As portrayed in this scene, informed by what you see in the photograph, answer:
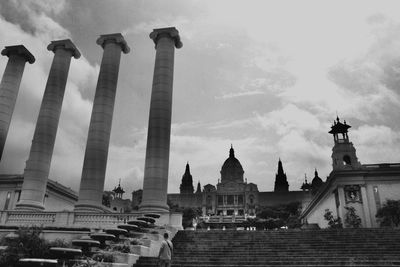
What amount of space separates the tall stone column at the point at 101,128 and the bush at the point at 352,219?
34806 mm

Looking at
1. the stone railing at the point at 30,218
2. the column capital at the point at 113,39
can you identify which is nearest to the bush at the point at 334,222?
the column capital at the point at 113,39

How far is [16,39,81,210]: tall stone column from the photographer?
35.3 meters

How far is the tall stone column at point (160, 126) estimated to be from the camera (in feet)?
107

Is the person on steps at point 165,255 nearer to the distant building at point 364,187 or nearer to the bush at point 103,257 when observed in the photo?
the bush at point 103,257

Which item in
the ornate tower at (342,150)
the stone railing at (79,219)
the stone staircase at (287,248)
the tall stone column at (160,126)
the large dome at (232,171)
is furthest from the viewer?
the large dome at (232,171)

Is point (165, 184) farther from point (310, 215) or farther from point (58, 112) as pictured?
point (310, 215)

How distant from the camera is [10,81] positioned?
137ft

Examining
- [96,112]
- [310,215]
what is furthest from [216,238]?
[310,215]

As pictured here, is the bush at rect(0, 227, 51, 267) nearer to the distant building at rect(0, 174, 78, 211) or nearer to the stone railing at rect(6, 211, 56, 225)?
the stone railing at rect(6, 211, 56, 225)

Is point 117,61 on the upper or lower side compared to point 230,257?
upper

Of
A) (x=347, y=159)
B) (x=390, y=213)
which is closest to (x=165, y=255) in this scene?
(x=390, y=213)

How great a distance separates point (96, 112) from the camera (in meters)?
36.8

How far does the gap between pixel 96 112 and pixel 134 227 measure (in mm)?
16303

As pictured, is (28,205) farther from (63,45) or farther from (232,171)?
(232,171)
